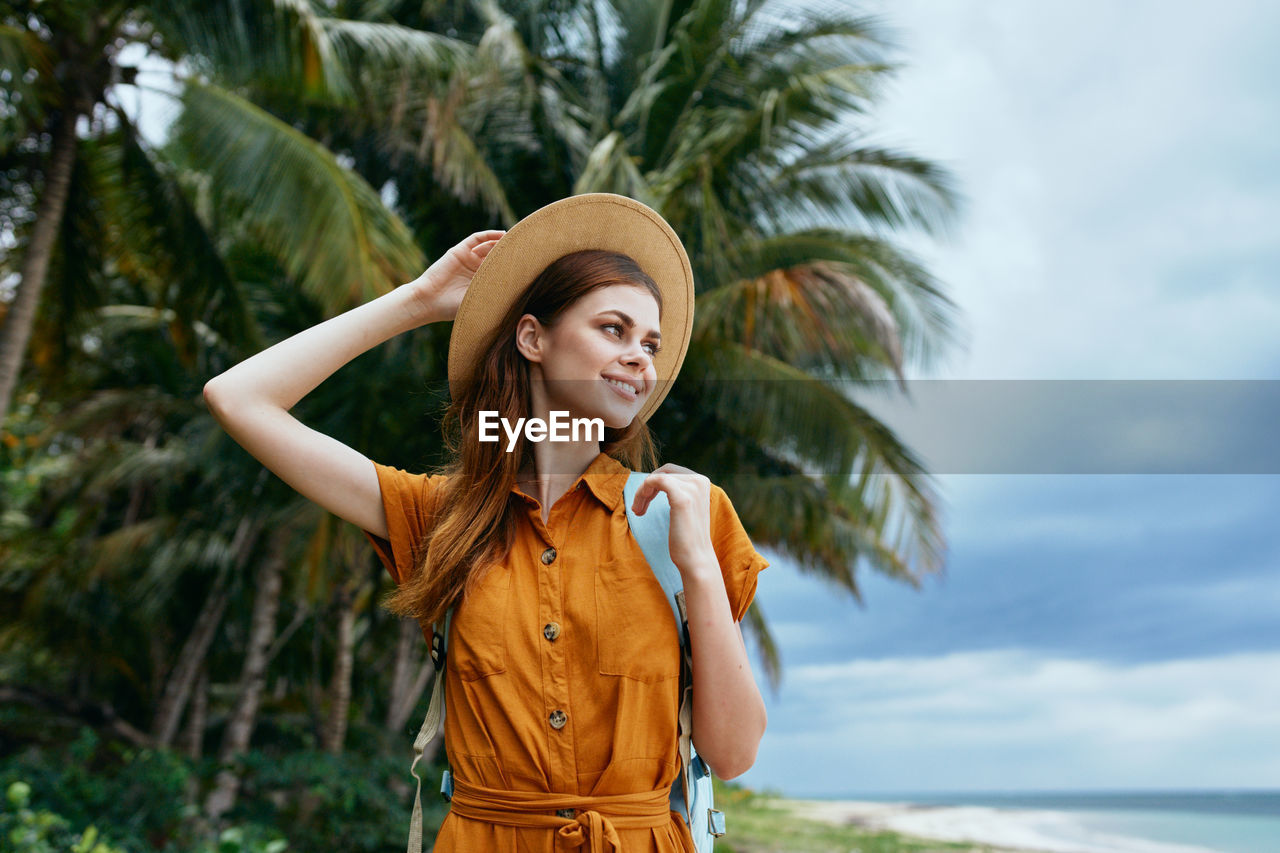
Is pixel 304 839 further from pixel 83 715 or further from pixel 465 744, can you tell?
pixel 465 744

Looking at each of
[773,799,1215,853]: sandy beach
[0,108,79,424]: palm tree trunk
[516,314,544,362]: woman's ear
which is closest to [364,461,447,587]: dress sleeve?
[516,314,544,362]: woman's ear

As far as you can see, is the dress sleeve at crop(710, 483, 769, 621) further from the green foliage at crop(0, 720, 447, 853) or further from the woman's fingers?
the green foliage at crop(0, 720, 447, 853)

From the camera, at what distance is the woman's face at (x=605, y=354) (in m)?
1.73

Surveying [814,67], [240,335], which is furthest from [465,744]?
[814,67]

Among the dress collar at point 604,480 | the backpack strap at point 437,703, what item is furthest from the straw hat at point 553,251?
the backpack strap at point 437,703

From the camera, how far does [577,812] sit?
153 centimetres

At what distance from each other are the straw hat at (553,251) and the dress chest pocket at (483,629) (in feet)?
1.43

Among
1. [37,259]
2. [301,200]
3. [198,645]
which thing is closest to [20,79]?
[37,259]

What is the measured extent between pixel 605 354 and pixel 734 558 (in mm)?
422

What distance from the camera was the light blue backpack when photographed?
1.59 m

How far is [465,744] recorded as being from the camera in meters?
1.61

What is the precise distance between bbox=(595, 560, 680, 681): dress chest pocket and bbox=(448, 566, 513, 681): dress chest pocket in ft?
0.53

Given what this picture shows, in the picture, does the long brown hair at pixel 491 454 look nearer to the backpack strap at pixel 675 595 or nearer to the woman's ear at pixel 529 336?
the woman's ear at pixel 529 336

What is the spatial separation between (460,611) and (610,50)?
908 centimetres
